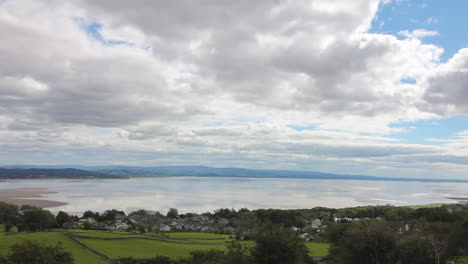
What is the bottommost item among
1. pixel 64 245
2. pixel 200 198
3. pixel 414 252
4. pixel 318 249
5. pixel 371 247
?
pixel 200 198

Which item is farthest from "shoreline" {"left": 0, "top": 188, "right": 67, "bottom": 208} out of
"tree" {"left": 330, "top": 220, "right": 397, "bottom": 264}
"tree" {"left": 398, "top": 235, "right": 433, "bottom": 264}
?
"tree" {"left": 398, "top": 235, "right": 433, "bottom": 264}

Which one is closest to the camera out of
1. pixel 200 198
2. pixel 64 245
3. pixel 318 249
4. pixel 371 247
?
pixel 371 247

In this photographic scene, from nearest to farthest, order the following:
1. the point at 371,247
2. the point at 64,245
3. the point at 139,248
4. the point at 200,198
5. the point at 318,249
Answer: the point at 371,247
the point at 64,245
the point at 139,248
the point at 318,249
the point at 200,198

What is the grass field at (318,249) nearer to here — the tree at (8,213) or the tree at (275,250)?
the tree at (275,250)

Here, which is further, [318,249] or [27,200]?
[27,200]

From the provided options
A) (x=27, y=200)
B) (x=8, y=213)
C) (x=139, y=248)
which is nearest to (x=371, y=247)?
(x=139, y=248)

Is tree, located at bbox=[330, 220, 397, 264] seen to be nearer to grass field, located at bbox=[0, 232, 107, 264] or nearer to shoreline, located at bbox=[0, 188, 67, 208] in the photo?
grass field, located at bbox=[0, 232, 107, 264]

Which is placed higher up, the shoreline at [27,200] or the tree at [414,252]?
the tree at [414,252]

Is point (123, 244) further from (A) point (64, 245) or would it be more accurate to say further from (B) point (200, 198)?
(B) point (200, 198)

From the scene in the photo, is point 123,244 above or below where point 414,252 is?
below

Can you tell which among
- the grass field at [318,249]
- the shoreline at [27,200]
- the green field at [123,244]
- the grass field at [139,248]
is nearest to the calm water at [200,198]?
the shoreline at [27,200]
